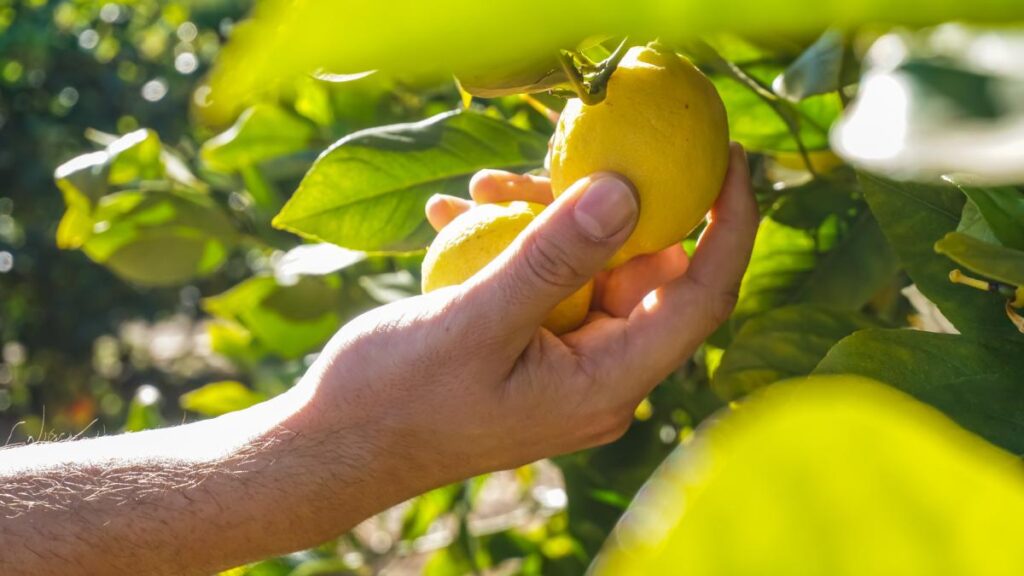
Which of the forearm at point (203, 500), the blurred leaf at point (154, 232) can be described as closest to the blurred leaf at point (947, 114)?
the forearm at point (203, 500)

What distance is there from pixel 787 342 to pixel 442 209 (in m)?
0.33

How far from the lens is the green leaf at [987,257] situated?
20.0 inches

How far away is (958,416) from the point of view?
61 centimetres

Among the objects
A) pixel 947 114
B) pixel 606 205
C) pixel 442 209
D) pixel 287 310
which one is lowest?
pixel 287 310

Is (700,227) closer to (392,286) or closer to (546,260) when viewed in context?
(546,260)

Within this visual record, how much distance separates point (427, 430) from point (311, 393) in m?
0.12

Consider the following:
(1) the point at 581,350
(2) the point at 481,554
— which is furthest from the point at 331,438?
(2) the point at 481,554

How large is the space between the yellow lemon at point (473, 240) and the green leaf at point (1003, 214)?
380 millimetres

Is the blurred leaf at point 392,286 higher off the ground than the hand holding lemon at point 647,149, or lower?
lower

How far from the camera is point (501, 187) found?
94cm

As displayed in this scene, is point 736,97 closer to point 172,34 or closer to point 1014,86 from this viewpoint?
point 1014,86

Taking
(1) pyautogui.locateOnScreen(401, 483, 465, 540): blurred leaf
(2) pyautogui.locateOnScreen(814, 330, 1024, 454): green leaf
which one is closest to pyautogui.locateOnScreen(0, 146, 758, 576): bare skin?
(2) pyautogui.locateOnScreen(814, 330, 1024, 454): green leaf

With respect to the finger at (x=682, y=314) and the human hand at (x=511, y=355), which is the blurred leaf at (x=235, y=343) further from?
the finger at (x=682, y=314)

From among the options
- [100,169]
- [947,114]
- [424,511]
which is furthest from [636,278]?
[424,511]
